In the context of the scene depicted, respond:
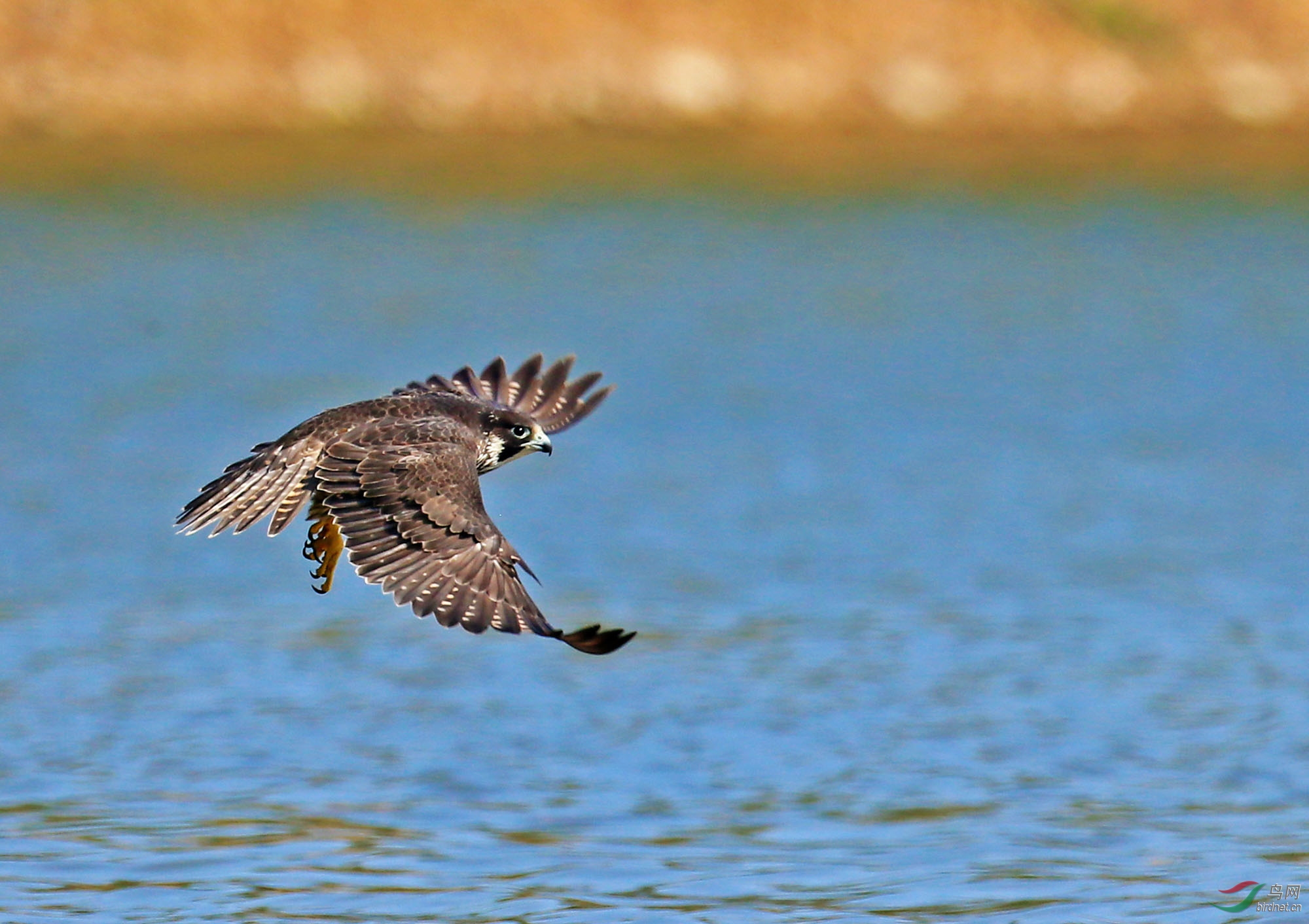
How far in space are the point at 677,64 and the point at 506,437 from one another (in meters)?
23.6

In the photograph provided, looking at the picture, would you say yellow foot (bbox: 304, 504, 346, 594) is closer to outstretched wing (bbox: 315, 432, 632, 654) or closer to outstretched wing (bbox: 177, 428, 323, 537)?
outstretched wing (bbox: 177, 428, 323, 537)

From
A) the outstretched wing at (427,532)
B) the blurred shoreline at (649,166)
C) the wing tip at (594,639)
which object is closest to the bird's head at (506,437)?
the outstretched wing at (427,532)

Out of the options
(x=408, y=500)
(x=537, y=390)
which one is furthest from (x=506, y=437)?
(x=537, y=390)

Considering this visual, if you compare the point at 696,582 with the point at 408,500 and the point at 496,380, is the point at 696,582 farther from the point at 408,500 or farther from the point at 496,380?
the point at 408,500

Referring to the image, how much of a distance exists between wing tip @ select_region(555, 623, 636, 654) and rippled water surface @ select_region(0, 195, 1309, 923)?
2.39 m

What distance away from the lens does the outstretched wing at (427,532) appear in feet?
24.7

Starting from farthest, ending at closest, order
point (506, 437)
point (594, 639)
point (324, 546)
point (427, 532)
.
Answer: point (324, 546)
point (506, 437)
point (427, 532)
point (594, 639)

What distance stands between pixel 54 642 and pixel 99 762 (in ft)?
7.51

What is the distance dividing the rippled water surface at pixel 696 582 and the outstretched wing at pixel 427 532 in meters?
1.88

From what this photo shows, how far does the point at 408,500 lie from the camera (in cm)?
787

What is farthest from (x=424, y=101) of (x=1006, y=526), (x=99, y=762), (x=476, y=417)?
(x=476, y=417)

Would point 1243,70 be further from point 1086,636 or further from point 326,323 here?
point 1086,636

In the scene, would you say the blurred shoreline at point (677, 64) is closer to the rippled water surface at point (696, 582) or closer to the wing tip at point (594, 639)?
the rippled water surface at point (696, 582)

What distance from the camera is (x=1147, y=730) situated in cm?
1185
